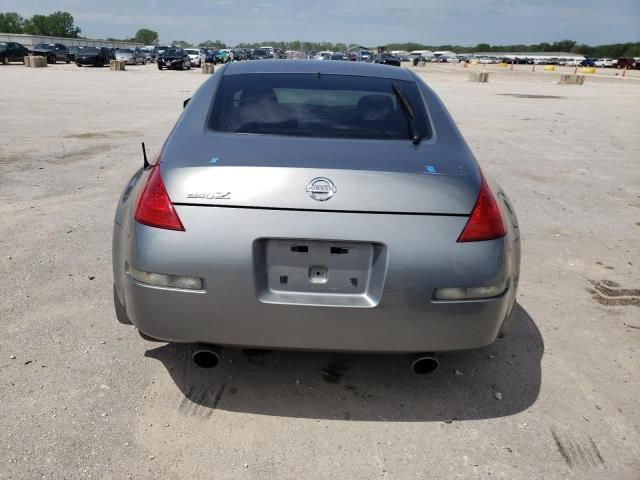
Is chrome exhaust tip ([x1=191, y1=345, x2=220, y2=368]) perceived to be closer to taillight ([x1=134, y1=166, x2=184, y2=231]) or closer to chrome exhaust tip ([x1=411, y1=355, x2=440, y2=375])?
taillight ([x1=134, y1=166, x2=184, y2=231])

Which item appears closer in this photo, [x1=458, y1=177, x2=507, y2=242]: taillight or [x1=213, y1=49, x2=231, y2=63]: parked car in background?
[x1=458, y1=177, x2=507, y2=242]: taillight

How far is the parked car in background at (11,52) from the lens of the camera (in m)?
38.4

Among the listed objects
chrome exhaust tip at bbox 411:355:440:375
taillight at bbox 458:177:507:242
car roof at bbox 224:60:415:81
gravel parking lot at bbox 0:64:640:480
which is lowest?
gravel parking lot at bbox 0:64:640:480

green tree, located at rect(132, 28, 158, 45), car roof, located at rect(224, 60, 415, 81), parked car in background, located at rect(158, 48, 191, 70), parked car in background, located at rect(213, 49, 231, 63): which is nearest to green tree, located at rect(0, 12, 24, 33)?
green tree, located at rect(132, 28, 158, 45)

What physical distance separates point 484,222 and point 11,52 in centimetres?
4538

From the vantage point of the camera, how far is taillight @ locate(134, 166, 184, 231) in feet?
7.57

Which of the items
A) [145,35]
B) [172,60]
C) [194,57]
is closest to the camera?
[172,60]

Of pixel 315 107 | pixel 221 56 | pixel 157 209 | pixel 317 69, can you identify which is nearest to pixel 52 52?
pixel 221 56

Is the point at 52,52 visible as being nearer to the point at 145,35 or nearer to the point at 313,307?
the point at 313,307

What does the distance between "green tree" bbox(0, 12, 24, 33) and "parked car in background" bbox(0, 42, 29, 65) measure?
123m

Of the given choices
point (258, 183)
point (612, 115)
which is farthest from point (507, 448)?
point (612, 115)

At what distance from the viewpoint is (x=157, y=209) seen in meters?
2.35

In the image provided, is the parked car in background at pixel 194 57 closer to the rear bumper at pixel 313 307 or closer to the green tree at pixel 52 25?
the rear bumper at pixel 313 307

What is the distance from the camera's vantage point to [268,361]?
3068 millimetres
